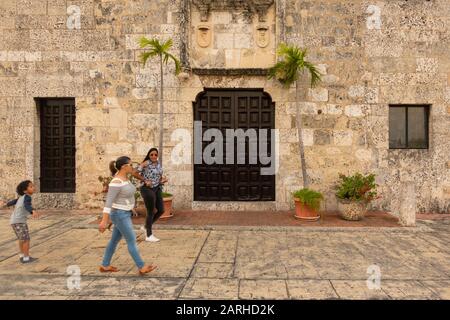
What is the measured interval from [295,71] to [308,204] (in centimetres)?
340

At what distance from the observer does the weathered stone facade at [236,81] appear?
8.73 m

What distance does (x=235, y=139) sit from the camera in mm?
8961

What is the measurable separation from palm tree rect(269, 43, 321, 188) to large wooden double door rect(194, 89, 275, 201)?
0.73 meters

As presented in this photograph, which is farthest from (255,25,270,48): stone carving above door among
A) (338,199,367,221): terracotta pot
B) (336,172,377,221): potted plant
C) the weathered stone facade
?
(338,199,367,221): terracotta pot

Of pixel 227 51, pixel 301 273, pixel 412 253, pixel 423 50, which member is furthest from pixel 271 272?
pixel 423 50

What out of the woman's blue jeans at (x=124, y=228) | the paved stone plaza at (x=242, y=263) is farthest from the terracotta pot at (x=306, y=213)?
the woman's blue jeans at (x=124, y=228)

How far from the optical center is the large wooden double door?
898 cm

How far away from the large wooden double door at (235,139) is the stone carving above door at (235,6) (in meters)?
2.09

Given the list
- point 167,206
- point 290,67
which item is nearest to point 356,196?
point 290,67

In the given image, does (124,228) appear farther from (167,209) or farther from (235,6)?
(235,6)

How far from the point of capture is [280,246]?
5797 millimetres

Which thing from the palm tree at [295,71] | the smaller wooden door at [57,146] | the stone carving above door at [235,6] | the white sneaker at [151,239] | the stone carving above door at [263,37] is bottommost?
the white sneaker at [151,239]

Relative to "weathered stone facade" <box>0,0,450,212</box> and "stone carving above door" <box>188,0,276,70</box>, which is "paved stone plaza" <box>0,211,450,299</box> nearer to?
"weathered stone facade" <box>0,0,450,212</box>

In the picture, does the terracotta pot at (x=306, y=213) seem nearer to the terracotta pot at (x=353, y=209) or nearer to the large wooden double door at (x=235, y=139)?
the terracotta pot at (x=353, y=209)
